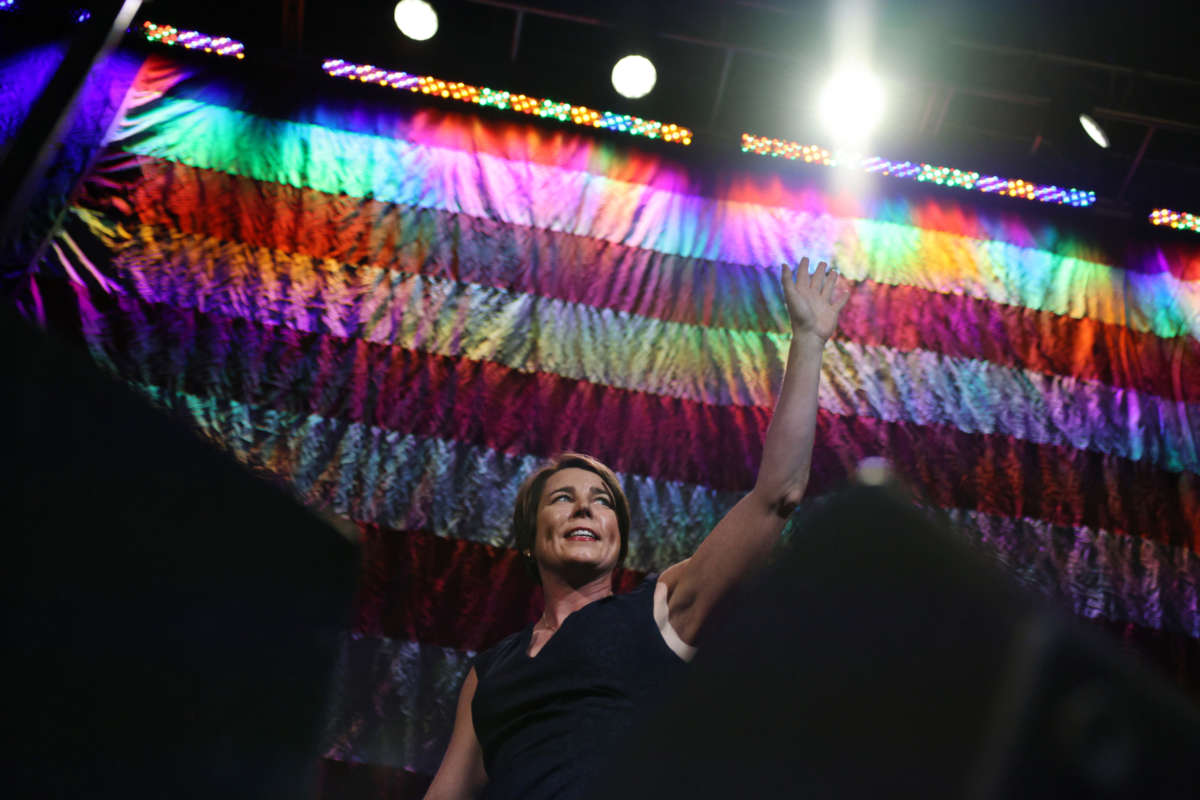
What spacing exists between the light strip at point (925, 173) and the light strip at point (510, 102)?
0.30 metres

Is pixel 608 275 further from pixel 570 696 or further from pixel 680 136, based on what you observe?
pixel 570 696

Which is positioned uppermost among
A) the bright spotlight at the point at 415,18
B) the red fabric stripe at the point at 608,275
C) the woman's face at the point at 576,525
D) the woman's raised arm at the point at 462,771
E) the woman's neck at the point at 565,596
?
the bright spotlight at the point at 415,18

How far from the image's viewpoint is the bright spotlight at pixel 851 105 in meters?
3.24

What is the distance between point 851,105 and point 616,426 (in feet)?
4.84

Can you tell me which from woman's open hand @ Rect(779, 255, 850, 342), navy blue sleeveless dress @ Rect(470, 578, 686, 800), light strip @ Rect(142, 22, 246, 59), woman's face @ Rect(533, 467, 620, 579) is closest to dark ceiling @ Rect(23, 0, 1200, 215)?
light strip @ Rect(142, 22, 246, 59)

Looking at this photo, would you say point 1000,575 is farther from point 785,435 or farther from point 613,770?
point 785,435

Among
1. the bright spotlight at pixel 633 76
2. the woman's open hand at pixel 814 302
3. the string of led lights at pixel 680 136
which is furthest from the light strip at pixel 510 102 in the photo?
the woman's open hand at pixel 814 302

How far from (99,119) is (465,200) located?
1210mm

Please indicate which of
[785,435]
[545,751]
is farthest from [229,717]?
[785,435]

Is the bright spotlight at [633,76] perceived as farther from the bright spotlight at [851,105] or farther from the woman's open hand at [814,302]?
the woman's open hand at [814,302]

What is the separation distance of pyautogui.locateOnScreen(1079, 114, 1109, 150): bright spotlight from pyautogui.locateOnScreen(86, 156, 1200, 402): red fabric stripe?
600 millimetres

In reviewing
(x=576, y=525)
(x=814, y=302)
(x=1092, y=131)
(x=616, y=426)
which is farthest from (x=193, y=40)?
(x=1092, y=131)

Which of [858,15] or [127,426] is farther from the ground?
[858,15]

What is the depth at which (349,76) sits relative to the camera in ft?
11.3
